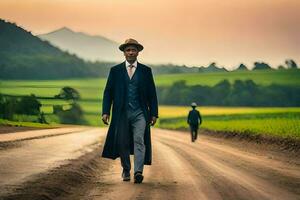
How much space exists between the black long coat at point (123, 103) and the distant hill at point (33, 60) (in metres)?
99.4

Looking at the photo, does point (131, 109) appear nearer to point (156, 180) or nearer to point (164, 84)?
point (156, 180)

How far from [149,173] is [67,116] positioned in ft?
265

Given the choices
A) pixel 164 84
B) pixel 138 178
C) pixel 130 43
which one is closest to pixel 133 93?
pixel 130 43

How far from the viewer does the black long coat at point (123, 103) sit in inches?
530

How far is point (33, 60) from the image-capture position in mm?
139000

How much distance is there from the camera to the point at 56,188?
454 inches

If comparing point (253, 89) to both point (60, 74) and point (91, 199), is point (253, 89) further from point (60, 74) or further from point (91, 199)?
point (91, 199)

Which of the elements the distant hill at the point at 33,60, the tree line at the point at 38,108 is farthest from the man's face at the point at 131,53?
the distant hill at the point at 33,60

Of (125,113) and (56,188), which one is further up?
(125,113)

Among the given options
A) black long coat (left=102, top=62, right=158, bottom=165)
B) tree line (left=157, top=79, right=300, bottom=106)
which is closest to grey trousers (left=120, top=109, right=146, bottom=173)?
black long coat (left=102, top=62, right=158, bottom=165)

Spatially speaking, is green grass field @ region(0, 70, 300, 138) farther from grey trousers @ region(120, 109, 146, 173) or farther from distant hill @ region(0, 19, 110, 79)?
grey trousers @ region(120, 109, 146, 173)

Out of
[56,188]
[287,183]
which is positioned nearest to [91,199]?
[56,188]

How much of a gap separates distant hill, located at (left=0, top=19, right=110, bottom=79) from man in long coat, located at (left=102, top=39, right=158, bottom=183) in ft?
326

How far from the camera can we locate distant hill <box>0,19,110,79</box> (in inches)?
4825
